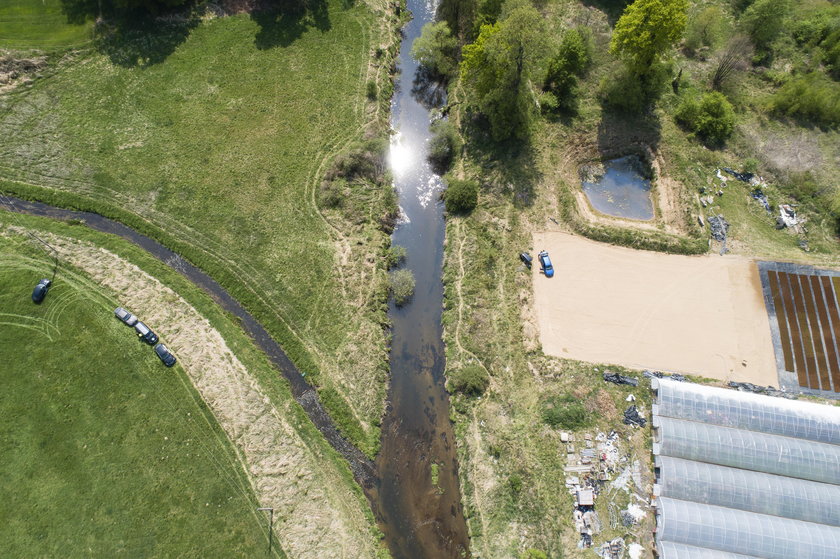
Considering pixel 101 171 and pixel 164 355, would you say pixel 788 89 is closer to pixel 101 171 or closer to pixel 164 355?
pixel 164 355

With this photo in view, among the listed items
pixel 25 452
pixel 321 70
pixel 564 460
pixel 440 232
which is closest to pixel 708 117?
pixel 440 232

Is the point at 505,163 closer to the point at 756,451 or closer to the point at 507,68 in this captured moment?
the point at 507,68

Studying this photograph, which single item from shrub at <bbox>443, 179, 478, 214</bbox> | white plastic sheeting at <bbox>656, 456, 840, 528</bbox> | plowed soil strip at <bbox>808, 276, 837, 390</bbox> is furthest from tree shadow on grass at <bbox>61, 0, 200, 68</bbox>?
plowed soil strip at <bbox>808, 276, 837, 390</bbox>

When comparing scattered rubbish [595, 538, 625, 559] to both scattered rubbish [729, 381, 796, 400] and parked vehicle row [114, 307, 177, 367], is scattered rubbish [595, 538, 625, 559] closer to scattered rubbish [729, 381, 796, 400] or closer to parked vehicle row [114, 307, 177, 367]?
scattered rubbish [729, 381, 796, 400]

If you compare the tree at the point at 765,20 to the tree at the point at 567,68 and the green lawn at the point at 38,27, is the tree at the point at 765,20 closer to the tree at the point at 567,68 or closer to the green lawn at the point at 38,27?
the tree at the point at 567,68

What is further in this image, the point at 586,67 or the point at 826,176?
the point at 586,67

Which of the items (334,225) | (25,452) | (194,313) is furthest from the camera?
(334,225)
